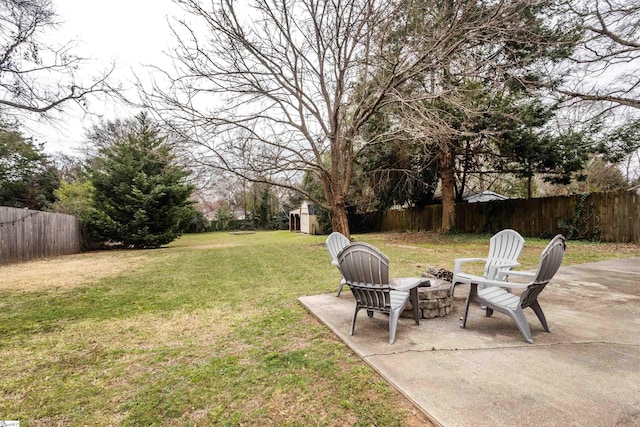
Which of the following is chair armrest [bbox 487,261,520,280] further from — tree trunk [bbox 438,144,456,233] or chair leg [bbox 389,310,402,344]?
tree trunk [bbox 438,144,456,233]

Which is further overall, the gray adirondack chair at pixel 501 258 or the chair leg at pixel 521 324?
the gray adirondack chair at pixel 501 258

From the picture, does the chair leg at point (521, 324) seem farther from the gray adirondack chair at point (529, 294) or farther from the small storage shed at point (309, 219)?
the small storage shed at point (309, 219)

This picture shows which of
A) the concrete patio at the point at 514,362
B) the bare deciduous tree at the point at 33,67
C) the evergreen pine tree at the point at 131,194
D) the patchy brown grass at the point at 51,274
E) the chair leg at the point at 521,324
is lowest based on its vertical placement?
the patchy brown grass at the point at 51,274

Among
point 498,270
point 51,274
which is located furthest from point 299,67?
point 51,274

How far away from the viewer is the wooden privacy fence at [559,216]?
9.77 meters

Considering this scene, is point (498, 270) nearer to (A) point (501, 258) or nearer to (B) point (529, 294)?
(A) point (501, 258)

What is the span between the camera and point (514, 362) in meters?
2.34

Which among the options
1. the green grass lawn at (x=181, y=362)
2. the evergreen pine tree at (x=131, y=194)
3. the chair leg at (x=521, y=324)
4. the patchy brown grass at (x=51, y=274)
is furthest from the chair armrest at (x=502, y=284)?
the evergreen pine tree at (x=131, y=194)

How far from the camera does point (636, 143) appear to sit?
10227mm

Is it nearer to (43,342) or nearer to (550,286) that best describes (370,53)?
(550,286)

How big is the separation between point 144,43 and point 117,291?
6.08 metres

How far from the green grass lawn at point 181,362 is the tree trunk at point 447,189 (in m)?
10.5

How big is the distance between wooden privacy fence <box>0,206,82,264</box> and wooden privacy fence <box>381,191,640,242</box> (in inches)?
683

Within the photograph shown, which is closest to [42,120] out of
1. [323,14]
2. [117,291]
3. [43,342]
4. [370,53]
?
[117,291]
